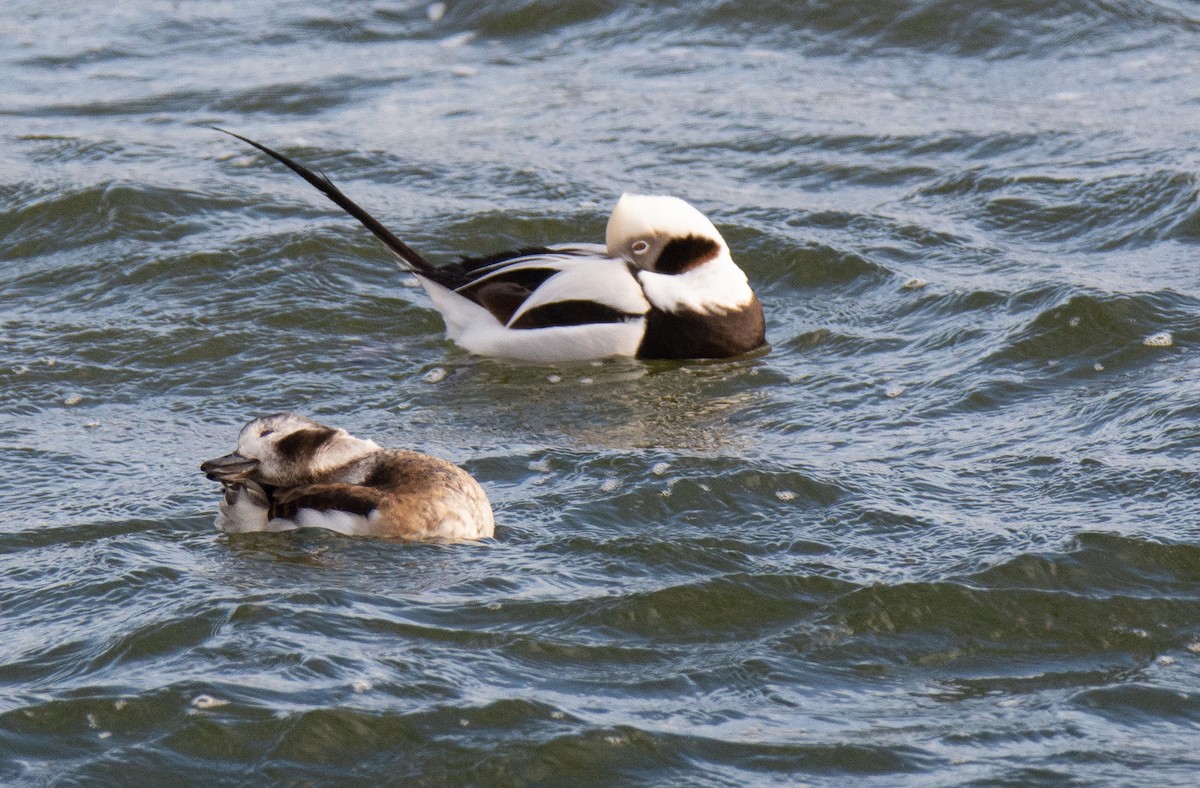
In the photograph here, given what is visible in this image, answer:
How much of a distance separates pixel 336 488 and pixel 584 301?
3.04 m

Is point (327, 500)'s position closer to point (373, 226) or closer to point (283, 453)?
point (283, 453)

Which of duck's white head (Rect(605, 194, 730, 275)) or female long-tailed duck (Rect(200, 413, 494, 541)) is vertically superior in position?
duck's white head (Rect(605, 194, 730, 275))

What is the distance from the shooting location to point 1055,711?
525 cm

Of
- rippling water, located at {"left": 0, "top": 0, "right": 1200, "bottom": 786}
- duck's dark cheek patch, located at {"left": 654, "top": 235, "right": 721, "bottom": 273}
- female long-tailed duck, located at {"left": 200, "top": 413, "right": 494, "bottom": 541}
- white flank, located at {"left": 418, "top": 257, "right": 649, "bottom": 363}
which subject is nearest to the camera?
rippling water, located at {"left": 0, "top": 0, "right": 1200, "bottom": 786}

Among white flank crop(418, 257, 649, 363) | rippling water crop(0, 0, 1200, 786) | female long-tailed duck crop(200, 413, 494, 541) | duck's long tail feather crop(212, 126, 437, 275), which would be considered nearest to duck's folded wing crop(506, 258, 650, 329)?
white flank crop(418, 257, 649, 363)

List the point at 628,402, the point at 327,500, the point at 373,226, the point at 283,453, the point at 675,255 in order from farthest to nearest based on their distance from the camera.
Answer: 1. the point at 373,226
2. the point at 675,255
3. the point at 628,402
4. the point at 283,453
5. the point at 327,500

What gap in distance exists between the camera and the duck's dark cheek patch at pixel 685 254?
9344mm

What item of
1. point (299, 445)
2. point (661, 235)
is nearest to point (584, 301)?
point (661, 235)

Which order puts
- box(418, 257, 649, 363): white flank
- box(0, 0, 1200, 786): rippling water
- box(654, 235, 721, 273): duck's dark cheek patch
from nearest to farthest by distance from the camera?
box(0, 0, 1200, 786): rippling water, box(418, 257, 649, 363): white flank, box(654, 235, 721, 273): duck's dark cheek patch

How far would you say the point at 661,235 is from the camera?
9305 millimetres

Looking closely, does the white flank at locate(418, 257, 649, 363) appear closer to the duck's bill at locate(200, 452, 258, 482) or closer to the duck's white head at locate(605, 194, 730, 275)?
the duck's white head at locate(605, 194, 730, 275)

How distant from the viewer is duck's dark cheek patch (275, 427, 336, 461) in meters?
6.57

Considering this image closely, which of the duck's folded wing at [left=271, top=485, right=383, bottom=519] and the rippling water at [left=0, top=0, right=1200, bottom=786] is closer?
the rippling water at [left=0, top=0, right=1200, bottom=786]

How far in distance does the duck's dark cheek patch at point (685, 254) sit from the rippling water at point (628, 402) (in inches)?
21.3
